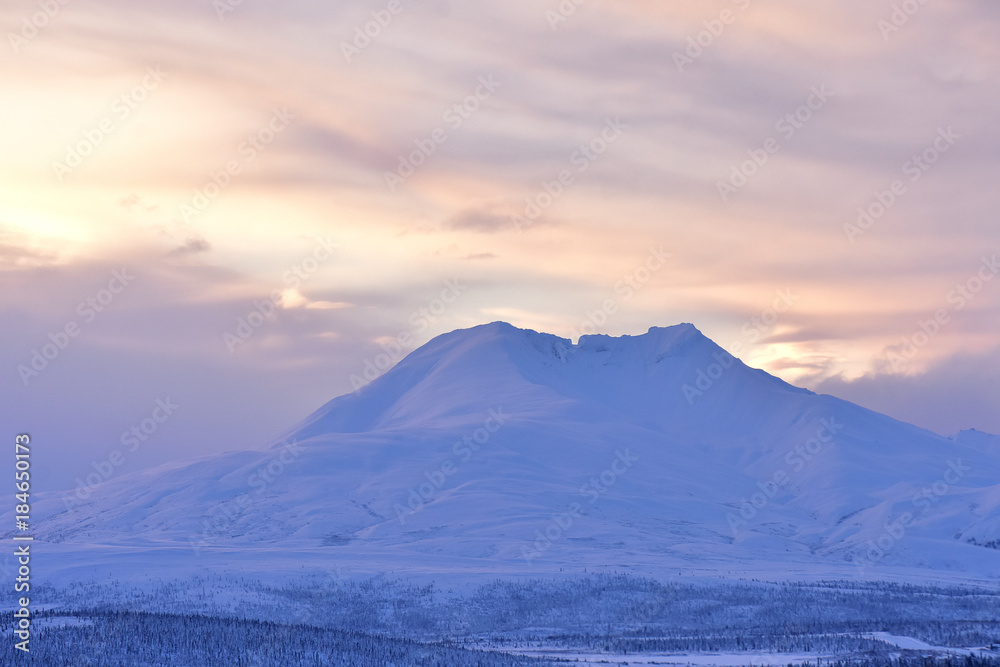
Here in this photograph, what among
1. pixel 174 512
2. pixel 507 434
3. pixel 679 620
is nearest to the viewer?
pixel 679 620

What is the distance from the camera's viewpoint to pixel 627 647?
207ft

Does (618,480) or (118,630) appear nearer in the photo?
(118,630)

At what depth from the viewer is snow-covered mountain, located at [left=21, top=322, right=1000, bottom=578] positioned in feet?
395

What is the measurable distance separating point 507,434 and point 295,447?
34955mm

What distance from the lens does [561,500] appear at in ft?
472

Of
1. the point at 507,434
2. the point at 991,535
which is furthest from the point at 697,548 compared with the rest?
the point at 507,434

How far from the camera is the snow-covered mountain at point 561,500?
4734 inches

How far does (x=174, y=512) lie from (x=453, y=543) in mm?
44999

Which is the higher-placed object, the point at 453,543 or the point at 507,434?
the point at 507,434

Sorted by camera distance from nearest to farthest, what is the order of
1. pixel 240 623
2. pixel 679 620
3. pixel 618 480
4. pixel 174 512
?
pixel 240 623 → pixel 679 620 → pixel 174 512 → pixel 618 480

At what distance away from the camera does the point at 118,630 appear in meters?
50.2

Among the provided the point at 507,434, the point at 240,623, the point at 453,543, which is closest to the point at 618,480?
the point at 507,434

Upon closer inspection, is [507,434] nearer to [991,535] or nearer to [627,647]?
[991,535]

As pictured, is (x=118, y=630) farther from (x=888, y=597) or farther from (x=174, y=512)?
(x=174, y=512)
